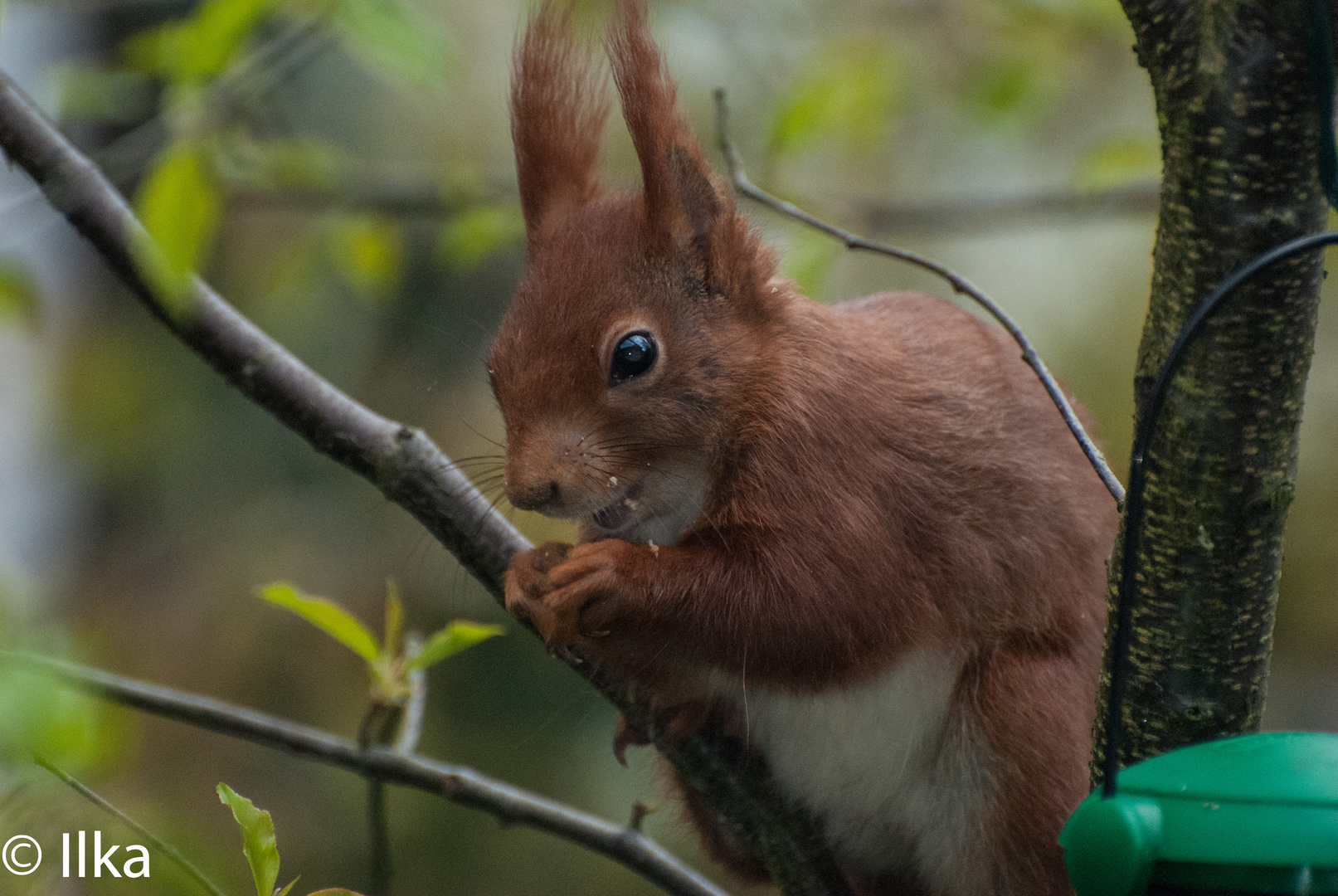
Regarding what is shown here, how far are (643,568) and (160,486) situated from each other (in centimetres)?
290

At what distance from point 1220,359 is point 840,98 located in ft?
3.97

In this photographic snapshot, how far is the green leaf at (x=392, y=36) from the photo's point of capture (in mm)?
1499

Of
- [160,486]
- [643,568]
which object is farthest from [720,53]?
[643,568]

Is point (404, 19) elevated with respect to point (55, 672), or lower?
elevated

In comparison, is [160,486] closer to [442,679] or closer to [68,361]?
[68,361]

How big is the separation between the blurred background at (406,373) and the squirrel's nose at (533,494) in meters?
1.22

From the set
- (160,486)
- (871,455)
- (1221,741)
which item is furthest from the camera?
(160,486)

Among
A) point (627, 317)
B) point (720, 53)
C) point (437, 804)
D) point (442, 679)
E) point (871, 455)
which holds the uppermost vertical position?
point (720, 53)

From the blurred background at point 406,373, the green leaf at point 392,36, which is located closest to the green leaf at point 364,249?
the blurred background at point 406,373

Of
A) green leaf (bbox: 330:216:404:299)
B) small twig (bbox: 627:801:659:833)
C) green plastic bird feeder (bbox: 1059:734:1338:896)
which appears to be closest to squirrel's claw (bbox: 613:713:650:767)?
small twig (bbox: 627:801:659:833)

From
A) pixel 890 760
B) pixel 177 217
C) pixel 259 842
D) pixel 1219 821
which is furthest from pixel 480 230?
pixel 1219 821

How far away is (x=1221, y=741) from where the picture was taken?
27.8 inches

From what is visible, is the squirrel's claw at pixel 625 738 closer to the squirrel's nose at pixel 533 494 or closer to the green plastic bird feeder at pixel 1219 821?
the squirrel's nose at pixel 533 494

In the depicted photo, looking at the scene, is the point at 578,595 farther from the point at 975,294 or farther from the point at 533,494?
the point at 975,294
